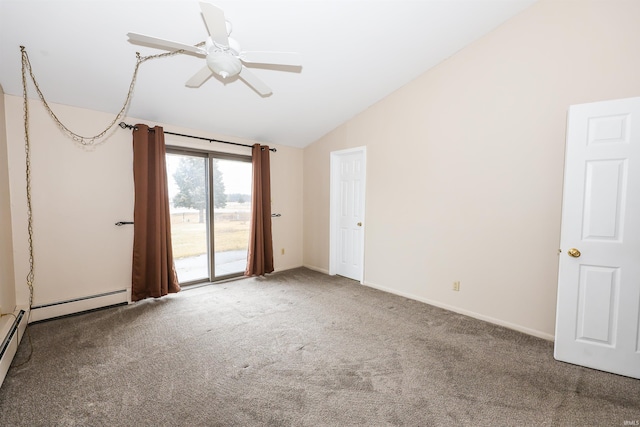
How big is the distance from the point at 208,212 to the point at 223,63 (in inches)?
106

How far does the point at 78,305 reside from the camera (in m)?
3.04

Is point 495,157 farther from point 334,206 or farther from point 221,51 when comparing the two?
point 221,51

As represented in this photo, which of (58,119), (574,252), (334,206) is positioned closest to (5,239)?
(58,119)

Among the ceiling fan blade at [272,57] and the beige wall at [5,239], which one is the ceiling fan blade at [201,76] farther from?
the beige wall at [5,239]

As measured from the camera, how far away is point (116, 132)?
3227mm

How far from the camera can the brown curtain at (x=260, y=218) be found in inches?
172

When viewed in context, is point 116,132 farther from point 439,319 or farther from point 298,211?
point 439,319

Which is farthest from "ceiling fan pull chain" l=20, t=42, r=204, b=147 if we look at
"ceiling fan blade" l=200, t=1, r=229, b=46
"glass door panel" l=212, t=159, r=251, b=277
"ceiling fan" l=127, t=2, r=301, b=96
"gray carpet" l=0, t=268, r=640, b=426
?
"gray carpet" l=0, t=268, r=640, b=426

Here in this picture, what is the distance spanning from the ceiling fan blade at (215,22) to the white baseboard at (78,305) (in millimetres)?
3198

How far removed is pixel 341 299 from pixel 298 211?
216 cm

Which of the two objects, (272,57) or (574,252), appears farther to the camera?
(574,252)

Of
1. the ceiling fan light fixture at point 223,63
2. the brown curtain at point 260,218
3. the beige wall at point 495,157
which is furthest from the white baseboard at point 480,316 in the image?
the ceiling fan light fixture at point 223,63

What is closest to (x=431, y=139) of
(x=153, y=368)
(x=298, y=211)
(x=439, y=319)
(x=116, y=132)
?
(x=439, y=319)

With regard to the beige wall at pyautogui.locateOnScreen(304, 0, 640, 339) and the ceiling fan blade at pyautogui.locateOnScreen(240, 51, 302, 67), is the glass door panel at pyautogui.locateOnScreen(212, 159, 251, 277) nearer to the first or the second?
the beige wall at pyautogui.locateOnScreen(304, 0, 640, 339)
